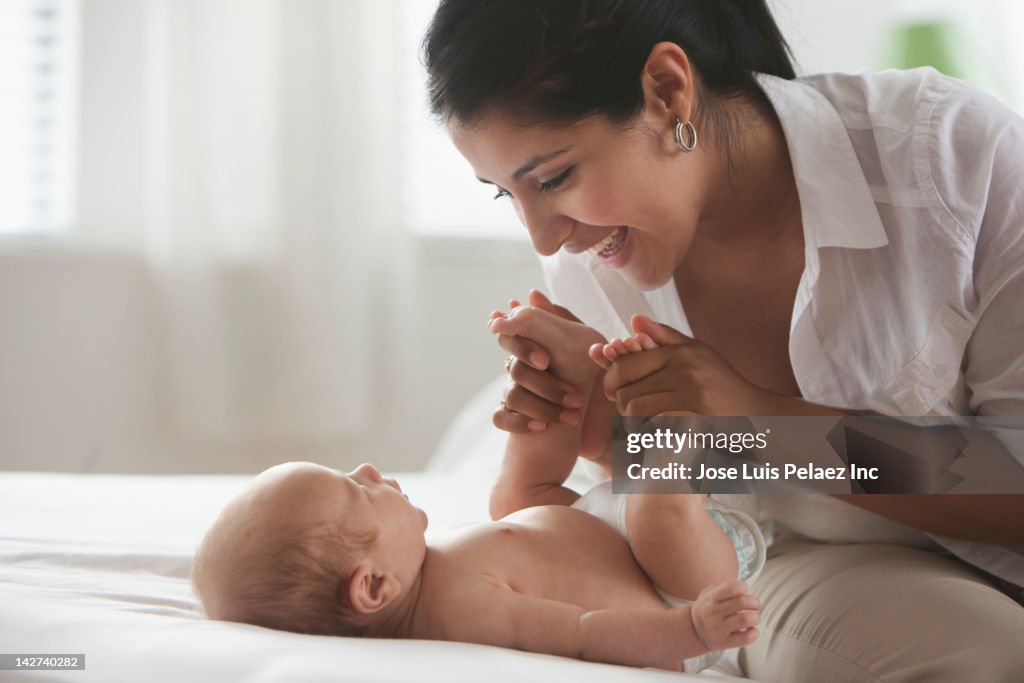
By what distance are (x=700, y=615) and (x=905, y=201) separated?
526 mm

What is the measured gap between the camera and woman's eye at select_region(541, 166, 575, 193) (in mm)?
1069

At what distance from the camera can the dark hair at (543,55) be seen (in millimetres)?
1036

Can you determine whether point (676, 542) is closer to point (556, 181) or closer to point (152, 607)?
point (556, 181)

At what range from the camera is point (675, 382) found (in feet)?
3.28

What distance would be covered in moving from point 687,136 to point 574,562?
1.55 feet

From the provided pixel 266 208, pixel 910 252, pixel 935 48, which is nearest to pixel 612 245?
pixel 910 252

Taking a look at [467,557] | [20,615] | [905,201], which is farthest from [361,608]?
[905,201]

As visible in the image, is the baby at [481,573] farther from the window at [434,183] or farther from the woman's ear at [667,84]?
the window at [434,183]

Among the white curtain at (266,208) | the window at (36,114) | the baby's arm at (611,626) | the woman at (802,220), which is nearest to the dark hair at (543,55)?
the woman at (802,220)

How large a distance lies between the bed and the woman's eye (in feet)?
1.63

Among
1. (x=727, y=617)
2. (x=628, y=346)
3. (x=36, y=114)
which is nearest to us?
(x=727, y=617)

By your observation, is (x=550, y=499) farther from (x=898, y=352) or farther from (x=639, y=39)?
(x=639, y=39)

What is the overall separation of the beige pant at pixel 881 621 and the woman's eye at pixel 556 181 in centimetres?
49

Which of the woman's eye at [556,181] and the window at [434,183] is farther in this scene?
the window at [434,183]
